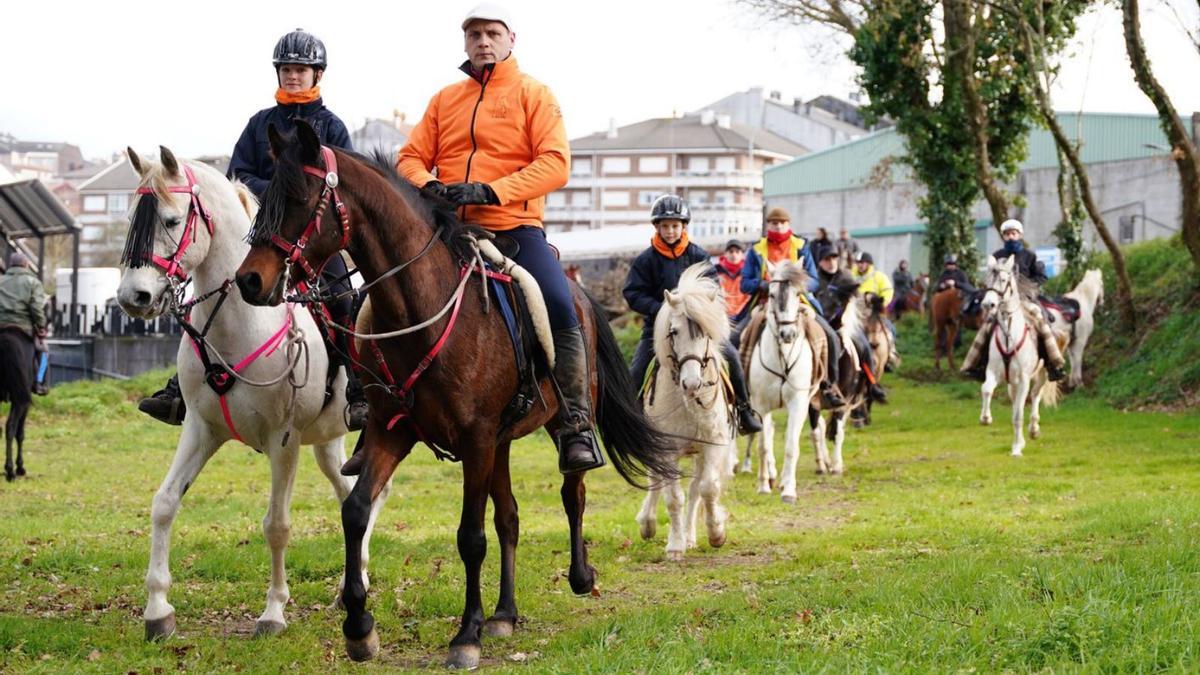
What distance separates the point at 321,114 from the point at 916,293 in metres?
32.8

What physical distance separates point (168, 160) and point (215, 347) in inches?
43.2

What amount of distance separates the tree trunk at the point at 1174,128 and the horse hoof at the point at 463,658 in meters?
17.7

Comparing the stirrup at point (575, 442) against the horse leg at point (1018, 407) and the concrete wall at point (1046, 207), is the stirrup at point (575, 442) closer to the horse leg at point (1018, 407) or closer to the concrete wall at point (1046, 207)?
the horse leg at point (1018, 407)

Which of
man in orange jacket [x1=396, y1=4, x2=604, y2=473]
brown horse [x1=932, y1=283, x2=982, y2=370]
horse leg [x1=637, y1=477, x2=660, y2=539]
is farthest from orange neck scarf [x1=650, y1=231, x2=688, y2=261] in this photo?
brown horse [x1=932, y1=283, x2=982, y2=370]

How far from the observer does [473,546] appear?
7203mm

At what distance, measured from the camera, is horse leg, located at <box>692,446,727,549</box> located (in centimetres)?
1077

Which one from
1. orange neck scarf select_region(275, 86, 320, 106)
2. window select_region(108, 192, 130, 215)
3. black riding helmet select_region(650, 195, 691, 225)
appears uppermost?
window select_region(108, 192, 130, 215)

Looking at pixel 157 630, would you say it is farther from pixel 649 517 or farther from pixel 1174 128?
pixel 1174 128

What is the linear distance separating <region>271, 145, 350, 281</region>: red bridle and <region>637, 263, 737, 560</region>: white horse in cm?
427

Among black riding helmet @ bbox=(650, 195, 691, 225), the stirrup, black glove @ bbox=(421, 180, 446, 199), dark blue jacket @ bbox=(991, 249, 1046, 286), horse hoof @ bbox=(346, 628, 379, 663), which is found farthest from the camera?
dark blue jacket @ bbox=(991, 249, 1046, 286)

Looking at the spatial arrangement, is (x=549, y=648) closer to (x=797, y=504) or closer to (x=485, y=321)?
(x=485, y=321)

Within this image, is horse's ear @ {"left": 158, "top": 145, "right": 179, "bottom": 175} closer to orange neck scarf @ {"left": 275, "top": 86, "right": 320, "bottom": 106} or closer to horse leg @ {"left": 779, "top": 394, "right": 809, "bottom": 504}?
orange neck scarf @ {"left": 275, "top": 86, "right": 320, "bottom": 106}

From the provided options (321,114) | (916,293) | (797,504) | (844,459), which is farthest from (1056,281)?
(321,114)

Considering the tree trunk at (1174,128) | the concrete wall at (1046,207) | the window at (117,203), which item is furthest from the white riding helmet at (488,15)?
the window at (117,203)
